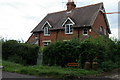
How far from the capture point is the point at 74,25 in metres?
28.0

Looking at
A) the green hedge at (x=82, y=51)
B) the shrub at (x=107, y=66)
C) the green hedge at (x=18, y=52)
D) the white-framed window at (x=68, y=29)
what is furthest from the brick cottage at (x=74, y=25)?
the shrub at (x=107, y=66)

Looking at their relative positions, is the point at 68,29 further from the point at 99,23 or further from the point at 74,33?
the point at 99,23

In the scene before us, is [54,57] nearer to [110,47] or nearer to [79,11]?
[110,47]

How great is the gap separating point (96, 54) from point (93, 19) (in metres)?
14.0

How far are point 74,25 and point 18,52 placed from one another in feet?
45.0

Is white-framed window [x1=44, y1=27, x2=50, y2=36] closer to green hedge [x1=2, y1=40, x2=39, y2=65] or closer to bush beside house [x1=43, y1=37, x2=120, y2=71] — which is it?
green hedge [x1=2, y1=40, x2=39, y2=65]

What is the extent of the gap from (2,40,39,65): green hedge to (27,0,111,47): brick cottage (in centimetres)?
1013

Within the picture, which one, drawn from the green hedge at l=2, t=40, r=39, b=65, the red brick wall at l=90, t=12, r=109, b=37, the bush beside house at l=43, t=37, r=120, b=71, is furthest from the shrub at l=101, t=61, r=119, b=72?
the red brick wall at l=90, t=12, r=109, b=37

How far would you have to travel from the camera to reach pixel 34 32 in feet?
112

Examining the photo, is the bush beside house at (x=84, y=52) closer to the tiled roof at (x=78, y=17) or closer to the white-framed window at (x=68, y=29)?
the tiled roof at (x=78, y=17)

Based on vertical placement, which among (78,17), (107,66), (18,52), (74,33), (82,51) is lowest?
(107,66)

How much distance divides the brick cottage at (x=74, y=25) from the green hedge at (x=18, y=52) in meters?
10.1

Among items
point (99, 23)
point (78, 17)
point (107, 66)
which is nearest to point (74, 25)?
point (78, 17)

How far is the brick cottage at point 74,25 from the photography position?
89.1 ft
